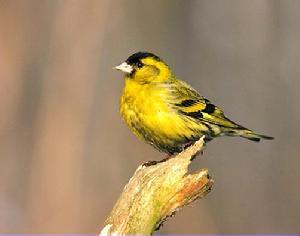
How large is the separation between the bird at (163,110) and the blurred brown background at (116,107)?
176 cm

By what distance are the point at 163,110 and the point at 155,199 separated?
164cm

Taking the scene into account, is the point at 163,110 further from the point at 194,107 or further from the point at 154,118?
the point at 194,107

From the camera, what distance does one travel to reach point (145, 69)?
650cm

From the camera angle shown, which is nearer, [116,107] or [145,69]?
[145,69]

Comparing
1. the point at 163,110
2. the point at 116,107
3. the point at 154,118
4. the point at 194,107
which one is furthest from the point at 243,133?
the point at 116,107

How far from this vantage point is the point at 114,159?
9.05m

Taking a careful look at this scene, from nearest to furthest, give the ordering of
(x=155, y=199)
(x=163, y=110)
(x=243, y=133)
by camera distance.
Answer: (x=155, y=199)
(x=163, y=110)
(x=243, y=133)

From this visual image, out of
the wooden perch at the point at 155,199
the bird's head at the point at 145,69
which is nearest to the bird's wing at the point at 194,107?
the bird's head at the point at 145,69

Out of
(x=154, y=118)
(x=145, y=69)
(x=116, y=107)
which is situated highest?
(x=145, y=69)

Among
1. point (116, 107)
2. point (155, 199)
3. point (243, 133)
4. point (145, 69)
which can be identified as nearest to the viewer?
point (155, 199)

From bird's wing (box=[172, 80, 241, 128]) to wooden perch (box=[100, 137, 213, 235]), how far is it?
1.66m

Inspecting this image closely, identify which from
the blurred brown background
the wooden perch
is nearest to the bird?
the wooden perch

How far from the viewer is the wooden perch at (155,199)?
15.3 ft

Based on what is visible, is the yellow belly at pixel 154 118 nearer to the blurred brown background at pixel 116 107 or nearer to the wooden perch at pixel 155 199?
the wooden perch at pixel 155 199
